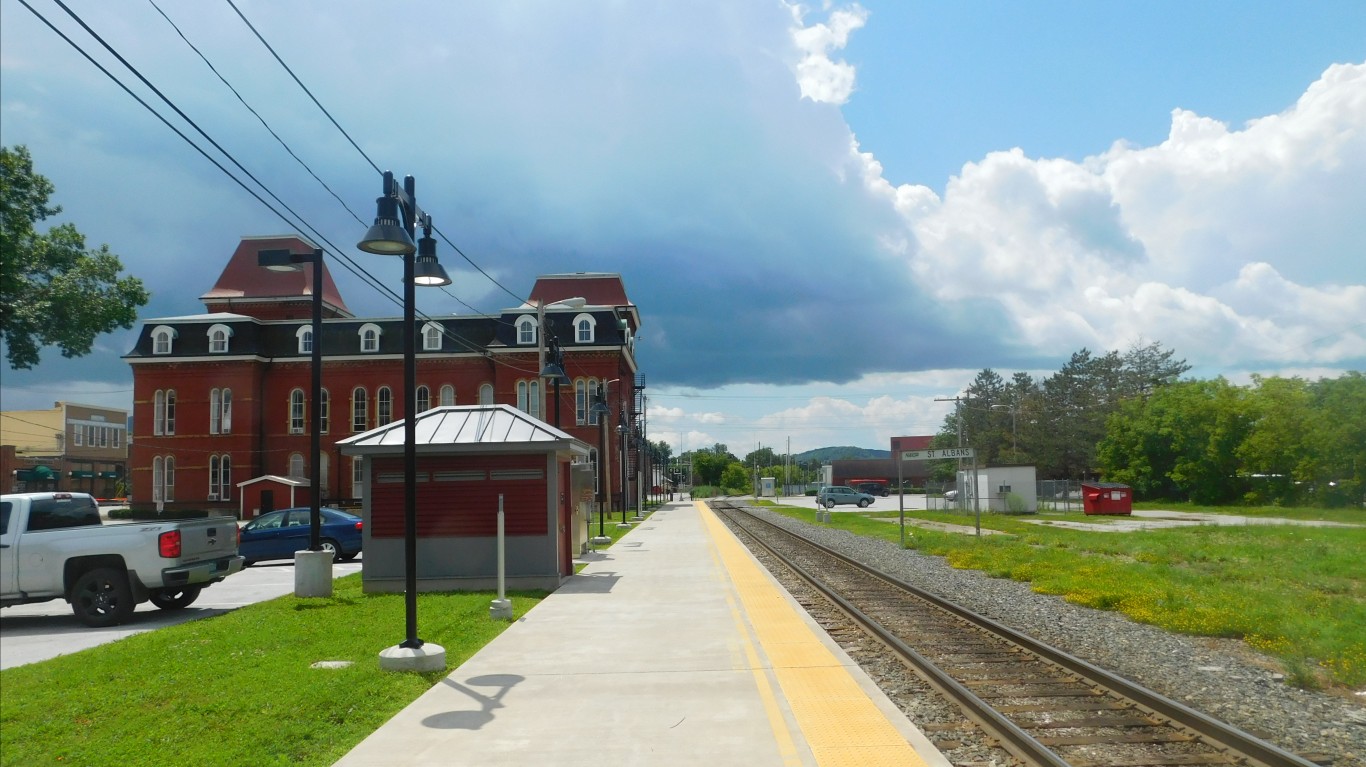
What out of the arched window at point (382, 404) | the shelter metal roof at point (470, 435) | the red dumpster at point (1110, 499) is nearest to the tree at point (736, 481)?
the arched window at point (382, 404)

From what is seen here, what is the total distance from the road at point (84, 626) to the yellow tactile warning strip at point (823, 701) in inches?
198

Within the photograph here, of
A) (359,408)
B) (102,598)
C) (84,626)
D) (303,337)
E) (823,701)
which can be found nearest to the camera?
(823,701)

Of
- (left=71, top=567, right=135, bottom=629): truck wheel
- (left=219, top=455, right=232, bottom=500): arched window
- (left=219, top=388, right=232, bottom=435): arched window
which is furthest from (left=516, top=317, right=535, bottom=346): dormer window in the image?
(left=71, top=567, right=135, bottom=629): truck wheel

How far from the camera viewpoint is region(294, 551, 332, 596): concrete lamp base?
14625 mm

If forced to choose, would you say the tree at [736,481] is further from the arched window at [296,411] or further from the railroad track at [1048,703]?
the railroad track at [1048,703]

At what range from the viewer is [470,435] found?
16.2 meters

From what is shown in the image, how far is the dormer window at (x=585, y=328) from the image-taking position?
190 ft

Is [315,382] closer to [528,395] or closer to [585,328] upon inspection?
[528,395]

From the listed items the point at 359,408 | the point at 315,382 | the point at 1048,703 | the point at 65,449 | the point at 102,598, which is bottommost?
the point at 1048,703

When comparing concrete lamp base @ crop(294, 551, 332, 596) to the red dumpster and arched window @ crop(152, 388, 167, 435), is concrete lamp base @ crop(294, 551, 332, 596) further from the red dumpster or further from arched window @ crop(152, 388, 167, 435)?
the red dumpster

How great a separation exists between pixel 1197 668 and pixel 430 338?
52.1m

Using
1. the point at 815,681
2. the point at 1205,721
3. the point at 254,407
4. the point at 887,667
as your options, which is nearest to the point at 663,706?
the point at 815,681

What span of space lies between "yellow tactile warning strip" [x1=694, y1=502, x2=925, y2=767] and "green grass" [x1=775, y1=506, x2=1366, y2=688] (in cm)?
483

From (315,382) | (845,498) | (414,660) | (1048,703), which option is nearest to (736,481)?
(845,498)
